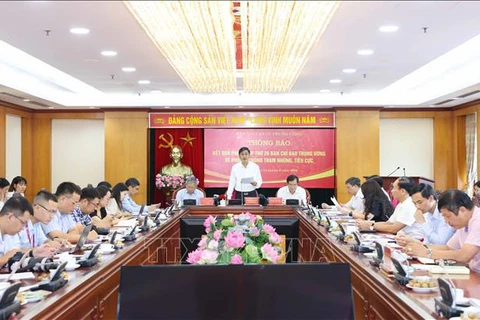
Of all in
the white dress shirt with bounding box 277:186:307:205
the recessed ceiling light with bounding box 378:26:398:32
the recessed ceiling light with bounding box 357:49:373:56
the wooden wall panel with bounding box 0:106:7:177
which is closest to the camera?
the recessed ceiling light with bounding box 378:26:398:32

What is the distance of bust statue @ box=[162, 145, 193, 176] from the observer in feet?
33.9

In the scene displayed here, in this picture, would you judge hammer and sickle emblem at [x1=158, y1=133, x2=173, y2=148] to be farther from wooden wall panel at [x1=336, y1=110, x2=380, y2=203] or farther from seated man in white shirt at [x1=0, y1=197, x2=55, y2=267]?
seated man in white shirt at [x1=0, y1=197, x2=55, y2=267]

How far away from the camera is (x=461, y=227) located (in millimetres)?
3383

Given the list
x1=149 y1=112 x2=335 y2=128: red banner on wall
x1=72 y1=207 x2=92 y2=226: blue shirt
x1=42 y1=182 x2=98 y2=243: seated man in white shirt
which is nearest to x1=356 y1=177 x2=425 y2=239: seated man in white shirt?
x1=42 y1=182 x2=98 y2=243: seated man in white shirt

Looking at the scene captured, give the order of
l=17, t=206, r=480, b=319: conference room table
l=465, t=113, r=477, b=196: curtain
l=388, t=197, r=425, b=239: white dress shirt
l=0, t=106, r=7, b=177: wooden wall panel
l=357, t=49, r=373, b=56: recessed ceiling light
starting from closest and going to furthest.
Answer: l=17, t=206, r=480, b=319: conference room table
l=388, t=197, r=425, b=239: white dress shirt
l=357, t=49, r=373, b=56: recessed ceiling light
l=0, t=106, r=7, b=177: wooden wall panel
l=465, t=113, r=477, b=196: curtain

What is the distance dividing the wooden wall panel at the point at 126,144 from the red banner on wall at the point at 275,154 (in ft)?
3.90

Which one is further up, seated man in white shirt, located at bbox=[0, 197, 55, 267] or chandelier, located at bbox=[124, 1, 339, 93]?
chandelier, located at bbox=[124, 1, 339, 93]

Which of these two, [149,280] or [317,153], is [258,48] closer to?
[149,280]

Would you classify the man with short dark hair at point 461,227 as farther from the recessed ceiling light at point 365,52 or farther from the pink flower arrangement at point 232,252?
the recessed ceiling light at point 365,52

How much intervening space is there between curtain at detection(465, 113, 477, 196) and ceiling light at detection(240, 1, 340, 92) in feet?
16.7

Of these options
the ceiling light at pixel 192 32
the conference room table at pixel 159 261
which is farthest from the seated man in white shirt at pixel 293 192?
the conference room table at pixel 159 261

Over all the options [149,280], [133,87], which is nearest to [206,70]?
[133,87]

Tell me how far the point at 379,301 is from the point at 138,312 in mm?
1412

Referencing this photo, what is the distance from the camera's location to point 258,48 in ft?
16.3
